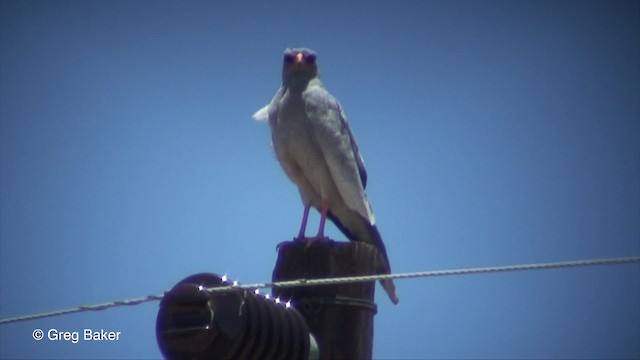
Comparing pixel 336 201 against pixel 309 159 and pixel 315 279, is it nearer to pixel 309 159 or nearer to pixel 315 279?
pixel 309 159

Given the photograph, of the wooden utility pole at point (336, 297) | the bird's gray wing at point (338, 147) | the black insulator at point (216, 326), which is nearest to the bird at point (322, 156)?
the bird's gray wing at point (338, 147)

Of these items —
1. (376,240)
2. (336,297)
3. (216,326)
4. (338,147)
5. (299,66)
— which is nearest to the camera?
(216,326)

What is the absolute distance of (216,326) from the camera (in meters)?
3.60

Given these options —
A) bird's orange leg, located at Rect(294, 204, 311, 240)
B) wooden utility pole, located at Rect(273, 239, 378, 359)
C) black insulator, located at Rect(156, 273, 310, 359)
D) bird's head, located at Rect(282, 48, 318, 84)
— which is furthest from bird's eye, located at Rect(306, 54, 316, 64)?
black insulator, located at Rect(156, 273, 310, 359)

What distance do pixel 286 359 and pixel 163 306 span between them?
0.48 metres

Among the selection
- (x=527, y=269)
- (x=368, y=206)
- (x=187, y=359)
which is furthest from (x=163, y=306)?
(x=368, y=206)

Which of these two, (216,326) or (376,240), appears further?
(376,240)

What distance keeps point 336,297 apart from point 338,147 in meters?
3.33

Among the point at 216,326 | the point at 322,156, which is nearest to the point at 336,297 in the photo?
the point at 216,326

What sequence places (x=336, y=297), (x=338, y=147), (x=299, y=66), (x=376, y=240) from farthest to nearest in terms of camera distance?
(x=299, y=66), (x=338, y=147), (x=376, y=240), (x=336, y=297)

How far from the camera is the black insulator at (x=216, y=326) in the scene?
11.8ft

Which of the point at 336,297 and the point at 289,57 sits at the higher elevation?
the point at 289,57

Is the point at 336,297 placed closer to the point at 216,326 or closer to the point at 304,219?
the point at 216,326

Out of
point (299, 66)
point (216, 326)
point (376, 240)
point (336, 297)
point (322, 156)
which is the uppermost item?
point (299, 66)
